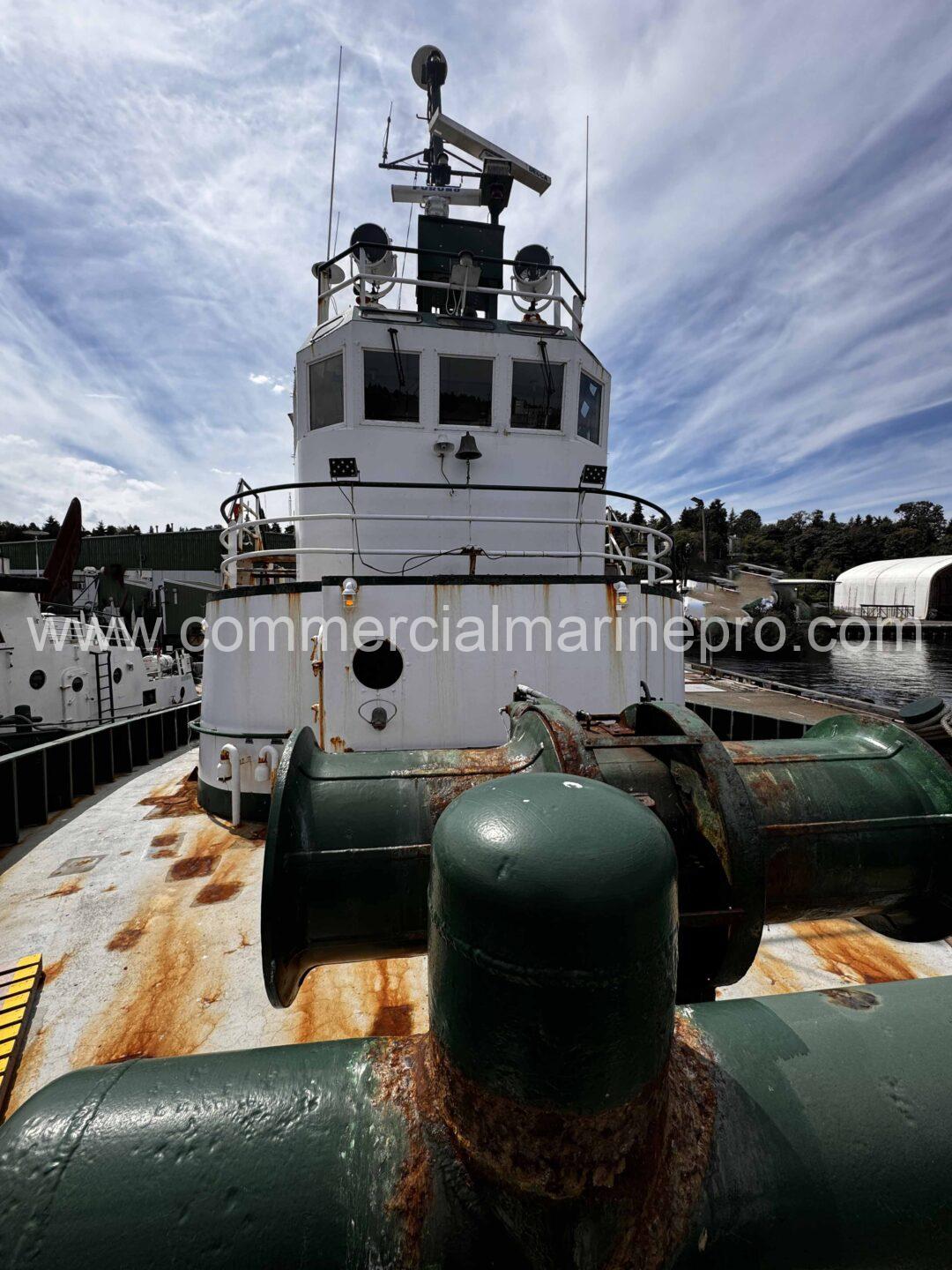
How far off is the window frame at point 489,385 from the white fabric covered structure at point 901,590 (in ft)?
255

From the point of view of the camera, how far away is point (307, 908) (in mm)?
1745

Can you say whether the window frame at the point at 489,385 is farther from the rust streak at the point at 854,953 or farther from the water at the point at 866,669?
the water at the point at 866,669

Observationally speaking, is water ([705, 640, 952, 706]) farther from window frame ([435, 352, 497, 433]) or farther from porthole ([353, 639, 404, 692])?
porthole ([353, 639, 404, 692])

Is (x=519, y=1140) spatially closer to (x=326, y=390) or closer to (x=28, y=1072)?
(x=28, y=1072)

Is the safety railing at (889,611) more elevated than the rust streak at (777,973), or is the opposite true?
the safety railing at (889,611)

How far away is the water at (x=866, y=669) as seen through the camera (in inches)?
1203

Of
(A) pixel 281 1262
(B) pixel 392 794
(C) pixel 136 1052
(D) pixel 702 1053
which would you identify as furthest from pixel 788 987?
(C) pixel 136 1052

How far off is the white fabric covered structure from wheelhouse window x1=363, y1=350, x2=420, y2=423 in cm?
7854

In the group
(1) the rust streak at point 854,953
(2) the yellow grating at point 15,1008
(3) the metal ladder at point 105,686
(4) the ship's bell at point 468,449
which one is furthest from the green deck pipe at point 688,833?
(3) the metal ladder at point 105,686

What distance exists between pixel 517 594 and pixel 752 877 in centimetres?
420

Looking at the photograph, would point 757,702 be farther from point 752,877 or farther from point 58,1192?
point 58,1192

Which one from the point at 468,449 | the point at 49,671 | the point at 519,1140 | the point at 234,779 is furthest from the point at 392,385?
the point at 49,671

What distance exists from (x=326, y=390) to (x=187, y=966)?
255 inches

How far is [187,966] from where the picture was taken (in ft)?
12.6
